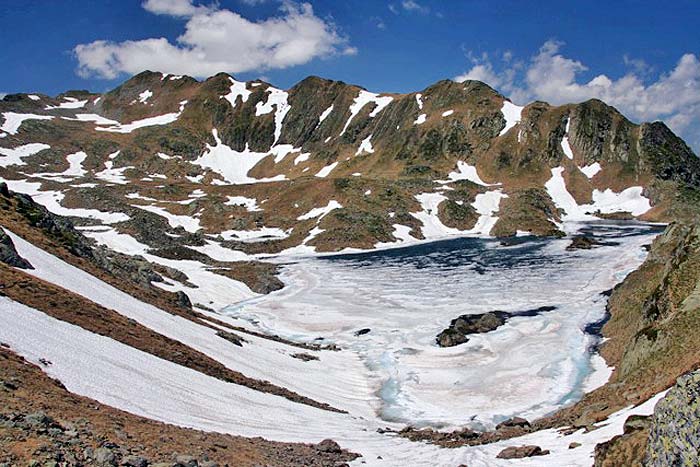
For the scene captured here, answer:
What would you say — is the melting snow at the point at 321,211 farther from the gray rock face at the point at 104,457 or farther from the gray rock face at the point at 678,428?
the gray rock face at the point at 678,428

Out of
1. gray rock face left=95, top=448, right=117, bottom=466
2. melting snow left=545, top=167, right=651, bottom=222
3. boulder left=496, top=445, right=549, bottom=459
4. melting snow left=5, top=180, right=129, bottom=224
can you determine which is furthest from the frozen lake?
melting snow left=545, top=167, right=651, bottom=222

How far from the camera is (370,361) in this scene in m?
45.4

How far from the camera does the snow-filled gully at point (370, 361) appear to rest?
70.8 feet

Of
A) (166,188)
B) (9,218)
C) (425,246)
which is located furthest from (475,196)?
(9,218)

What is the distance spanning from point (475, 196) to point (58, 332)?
157 metres

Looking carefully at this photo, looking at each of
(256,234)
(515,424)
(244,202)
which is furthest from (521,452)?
(244,202)

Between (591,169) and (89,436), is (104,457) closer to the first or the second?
(89,436)

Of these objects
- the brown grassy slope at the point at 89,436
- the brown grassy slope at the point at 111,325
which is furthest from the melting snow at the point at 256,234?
the brown grassy slope at the point at 89,436

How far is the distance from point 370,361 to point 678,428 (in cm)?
3452

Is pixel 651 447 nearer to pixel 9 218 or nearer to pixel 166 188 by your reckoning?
pixel 9 218

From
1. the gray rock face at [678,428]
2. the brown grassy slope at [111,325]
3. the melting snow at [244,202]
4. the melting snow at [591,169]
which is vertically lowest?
the brown grassy slope at [111,325]

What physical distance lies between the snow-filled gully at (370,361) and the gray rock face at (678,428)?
4.64 metres

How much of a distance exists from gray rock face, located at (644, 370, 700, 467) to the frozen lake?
18.3 m

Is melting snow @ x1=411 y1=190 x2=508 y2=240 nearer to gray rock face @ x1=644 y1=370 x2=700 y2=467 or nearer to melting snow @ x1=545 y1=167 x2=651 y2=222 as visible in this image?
melting snow @ x1=545 y1=167 x2=651 y2=222
